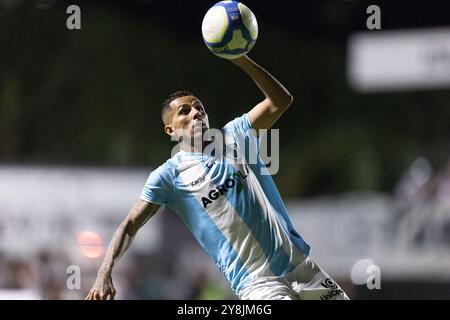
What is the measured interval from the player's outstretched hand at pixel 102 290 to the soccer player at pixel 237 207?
55mm

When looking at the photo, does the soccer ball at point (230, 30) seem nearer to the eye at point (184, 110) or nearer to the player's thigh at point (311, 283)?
the eye at point (184, 110)

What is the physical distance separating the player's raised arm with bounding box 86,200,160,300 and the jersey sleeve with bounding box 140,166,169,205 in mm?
36

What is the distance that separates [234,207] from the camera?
6566 millimetres

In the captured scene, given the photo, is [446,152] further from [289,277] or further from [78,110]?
[289,277]

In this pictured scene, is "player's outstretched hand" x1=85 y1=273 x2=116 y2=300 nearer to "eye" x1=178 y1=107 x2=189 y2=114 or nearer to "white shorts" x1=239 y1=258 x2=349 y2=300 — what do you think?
"white shorts" x1=239 y1=258 x2=349 y2=300

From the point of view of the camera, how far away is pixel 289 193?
1634 centimetres

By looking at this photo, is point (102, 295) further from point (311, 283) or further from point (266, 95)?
point (266, 95)

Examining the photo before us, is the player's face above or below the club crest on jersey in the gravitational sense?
above

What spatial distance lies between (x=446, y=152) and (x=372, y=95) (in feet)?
6.10

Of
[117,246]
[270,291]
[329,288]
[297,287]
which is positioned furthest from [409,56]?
[117,246]

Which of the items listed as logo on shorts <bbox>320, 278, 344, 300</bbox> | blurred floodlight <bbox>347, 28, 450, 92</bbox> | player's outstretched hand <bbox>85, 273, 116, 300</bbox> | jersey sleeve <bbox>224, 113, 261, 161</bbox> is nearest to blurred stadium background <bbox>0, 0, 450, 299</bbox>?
blurred floodlight <bbox>347, 28, 450, 92</bbox>

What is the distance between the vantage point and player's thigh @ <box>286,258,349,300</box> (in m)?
6.53

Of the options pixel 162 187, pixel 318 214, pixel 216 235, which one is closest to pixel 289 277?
pixel 216 235

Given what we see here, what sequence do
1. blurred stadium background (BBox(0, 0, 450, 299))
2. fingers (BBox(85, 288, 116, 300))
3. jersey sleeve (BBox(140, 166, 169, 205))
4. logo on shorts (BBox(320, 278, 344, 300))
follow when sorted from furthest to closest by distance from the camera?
blurred stadium background (BBox(0, 0, 450, 299)) < jersey sleeve (BBox(140, 166, 169, 205)) < logo on shorts (BBox(320, 278, 344, 300)) < fingers (BBox(85, 288, 116, 300))
